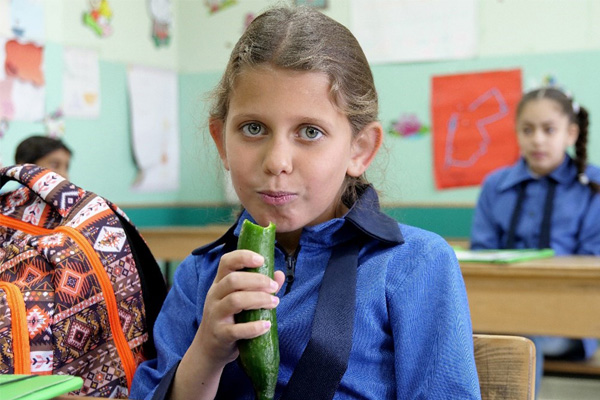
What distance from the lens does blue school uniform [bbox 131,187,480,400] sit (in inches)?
40.1

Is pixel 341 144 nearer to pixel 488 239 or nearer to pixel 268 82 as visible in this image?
pixel 268 82

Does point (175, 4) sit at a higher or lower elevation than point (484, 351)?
higher

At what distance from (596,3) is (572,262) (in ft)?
7.50

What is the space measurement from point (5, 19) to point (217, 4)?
182 cm

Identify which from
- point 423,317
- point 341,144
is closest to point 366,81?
point 341,144

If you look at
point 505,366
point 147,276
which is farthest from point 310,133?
point 505,366

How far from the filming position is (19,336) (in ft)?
3.37

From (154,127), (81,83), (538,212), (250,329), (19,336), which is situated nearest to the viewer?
(250,329)

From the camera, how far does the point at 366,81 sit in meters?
1.22

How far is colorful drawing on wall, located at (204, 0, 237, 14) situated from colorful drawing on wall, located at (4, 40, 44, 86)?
1576 millimetres

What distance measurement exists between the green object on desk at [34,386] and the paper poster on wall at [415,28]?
12.6ft

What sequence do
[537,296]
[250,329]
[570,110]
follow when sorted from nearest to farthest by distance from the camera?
[250,329]
[537,296]
[570,110]

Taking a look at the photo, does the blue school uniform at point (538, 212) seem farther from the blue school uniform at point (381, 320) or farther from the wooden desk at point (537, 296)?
the blue school uniform at point (381, 320)

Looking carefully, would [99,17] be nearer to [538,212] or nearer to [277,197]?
[538,212]
